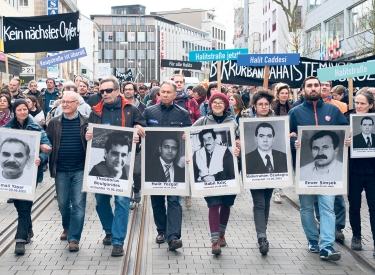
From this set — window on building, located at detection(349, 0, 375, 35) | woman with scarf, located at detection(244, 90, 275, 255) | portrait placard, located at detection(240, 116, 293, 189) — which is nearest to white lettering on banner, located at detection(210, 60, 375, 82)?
woman with scarf, located at detection(244, 90, 275, 255)

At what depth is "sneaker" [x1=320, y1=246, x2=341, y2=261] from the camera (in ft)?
24.7

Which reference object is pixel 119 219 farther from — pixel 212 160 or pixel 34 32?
pixel 34 32

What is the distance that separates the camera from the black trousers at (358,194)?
7.98 meters

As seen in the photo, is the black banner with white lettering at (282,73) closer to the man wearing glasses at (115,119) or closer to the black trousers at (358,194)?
the black trousers at (358,194)

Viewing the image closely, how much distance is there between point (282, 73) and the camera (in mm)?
15148

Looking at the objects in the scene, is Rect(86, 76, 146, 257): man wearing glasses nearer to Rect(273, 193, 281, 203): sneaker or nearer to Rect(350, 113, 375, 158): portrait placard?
Rect(350, 113, 375, 158): portrait placard

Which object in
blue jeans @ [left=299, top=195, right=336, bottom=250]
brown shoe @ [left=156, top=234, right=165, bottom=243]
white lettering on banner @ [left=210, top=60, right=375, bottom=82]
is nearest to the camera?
blue jeans @ [left=299, top=195, right=336, bottom=250]

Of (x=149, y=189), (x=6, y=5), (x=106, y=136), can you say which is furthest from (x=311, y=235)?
(x=6, y=5)

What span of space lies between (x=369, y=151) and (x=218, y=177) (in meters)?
1.75

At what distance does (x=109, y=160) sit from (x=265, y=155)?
5.95 ft

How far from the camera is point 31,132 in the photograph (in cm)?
798

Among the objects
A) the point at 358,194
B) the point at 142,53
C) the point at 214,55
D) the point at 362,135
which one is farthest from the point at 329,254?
the point at 142,53

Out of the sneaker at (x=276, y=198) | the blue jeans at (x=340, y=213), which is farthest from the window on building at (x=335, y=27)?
the blue jeans at (x=340, y=213)

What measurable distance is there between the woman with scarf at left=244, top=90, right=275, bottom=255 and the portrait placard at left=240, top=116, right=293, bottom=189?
0.21 meters
